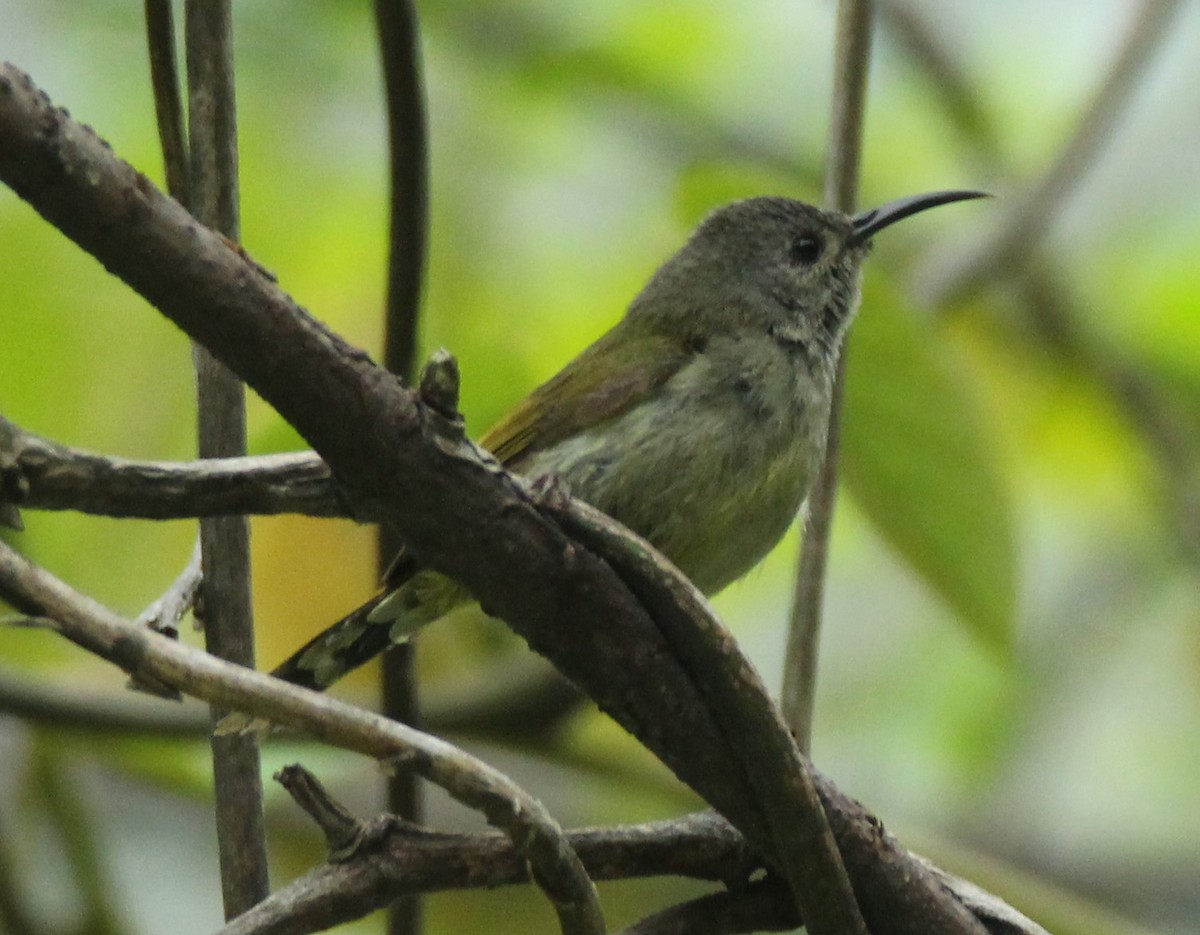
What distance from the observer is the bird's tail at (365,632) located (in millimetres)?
2900

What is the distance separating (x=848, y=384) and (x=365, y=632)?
1.09m

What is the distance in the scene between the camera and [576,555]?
5.04 ft

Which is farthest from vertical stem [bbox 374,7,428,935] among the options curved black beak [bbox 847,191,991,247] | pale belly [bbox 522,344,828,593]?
curved black beak [bbox 847,191,991,247]

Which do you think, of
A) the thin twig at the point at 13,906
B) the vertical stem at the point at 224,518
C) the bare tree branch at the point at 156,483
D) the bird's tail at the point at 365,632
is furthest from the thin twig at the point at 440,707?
the bare tree branch at the point at 156,483

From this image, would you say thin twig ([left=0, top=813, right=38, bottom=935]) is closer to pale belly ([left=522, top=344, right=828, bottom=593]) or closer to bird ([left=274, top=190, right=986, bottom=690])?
bird ([left=274, top=190, right=986, bottom=690])

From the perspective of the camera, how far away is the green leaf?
313 cm

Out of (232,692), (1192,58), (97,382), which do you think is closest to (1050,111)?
(1192,58)

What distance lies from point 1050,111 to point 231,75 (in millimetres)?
4075

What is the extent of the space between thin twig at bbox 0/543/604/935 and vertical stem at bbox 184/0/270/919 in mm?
494

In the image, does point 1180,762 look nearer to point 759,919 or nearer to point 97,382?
point 97,382

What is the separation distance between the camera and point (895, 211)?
3.78 meters

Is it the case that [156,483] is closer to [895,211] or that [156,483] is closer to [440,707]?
[440,707]

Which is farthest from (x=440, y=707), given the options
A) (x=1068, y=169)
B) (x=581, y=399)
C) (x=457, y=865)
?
(x=1068, y=169)

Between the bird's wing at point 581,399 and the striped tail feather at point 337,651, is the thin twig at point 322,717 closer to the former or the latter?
the striped tail feather at point 337,651
